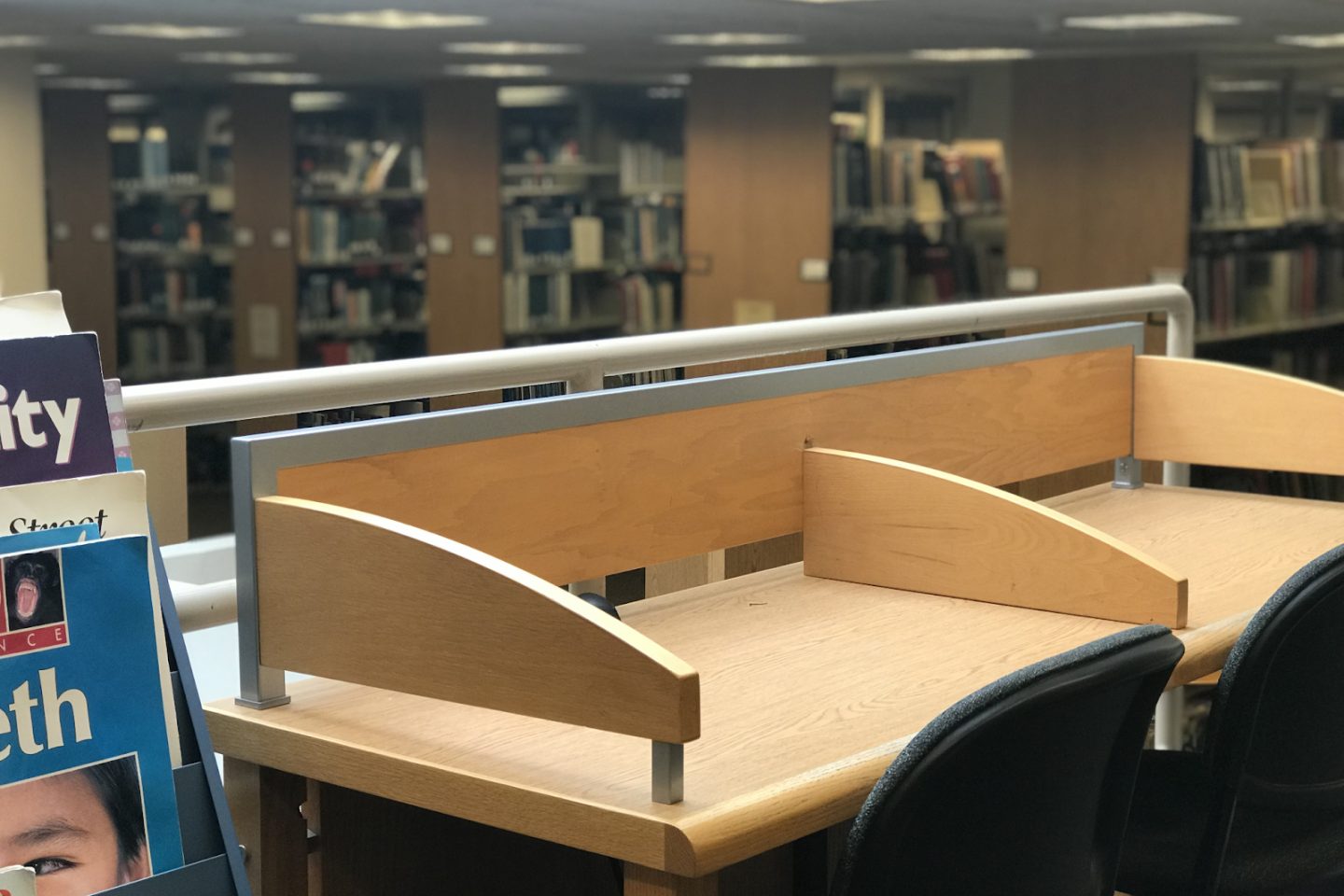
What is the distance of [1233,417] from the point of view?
2.62 m

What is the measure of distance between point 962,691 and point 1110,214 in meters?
6.40

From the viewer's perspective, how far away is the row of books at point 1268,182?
293 inches

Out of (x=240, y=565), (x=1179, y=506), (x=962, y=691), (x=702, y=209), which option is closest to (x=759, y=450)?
(x=962, y=691)

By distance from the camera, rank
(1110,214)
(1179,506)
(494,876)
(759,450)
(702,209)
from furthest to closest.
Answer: (702,209) → (1110,214) → (1179,506) → (759,450) → (494,876)

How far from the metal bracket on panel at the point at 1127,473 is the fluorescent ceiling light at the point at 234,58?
19.9ft

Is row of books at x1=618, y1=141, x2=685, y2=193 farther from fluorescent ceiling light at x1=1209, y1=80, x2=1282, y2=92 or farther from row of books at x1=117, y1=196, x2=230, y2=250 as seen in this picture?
fluorescent ceiling light at x1=1209, y1=80, x2=1282, y2=92

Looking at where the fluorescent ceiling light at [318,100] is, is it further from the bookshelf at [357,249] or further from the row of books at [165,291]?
the row of books at [165,291]

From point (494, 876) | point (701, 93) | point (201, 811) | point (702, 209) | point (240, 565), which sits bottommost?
point (494, 876)

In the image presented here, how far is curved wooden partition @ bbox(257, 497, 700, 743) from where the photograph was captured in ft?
3.96

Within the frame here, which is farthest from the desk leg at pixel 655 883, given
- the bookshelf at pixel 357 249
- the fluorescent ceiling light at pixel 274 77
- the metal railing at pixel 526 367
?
the bookshelf at pixel 357 249

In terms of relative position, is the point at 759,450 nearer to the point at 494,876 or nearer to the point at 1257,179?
the point at 494,876

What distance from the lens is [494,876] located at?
5.68ft

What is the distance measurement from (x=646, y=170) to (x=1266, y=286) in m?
3.91

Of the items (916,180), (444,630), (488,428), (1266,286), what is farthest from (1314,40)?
(444,630)
